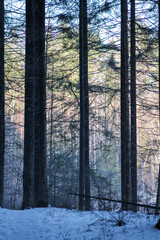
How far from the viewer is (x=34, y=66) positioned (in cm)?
909

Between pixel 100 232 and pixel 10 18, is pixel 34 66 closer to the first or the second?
pixel 10 18

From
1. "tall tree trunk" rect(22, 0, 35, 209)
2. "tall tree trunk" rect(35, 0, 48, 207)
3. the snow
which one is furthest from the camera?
"tall tree trunk" rect(22, 0, 35, 209)

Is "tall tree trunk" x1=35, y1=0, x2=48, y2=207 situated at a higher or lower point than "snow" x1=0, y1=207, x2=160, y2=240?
higher

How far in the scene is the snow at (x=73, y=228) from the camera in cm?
474

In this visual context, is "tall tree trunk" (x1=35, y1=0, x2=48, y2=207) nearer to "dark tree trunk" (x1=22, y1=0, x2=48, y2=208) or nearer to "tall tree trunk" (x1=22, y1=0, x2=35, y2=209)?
"dark tree trunk" (x1=22, y1=0, x2=48, y2=208)

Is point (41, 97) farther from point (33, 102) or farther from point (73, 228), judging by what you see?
point (73, 228)

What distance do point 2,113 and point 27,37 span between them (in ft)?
11.3

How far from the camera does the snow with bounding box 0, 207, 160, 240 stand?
4738 mm

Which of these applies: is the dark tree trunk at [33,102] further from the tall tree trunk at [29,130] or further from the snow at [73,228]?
the snow at [73,228]

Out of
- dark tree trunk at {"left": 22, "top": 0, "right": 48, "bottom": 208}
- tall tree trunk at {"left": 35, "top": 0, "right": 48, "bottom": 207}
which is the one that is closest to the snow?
tall tree trunk at {"left": 35, "top": 0, "right": 48, "bottom": 207}

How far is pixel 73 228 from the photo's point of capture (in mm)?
5621

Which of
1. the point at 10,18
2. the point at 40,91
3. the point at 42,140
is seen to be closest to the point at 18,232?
the point at 42,140

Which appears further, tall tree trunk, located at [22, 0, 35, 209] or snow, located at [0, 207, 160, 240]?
tall tree trunk, located at [22, 0, 35, 209]

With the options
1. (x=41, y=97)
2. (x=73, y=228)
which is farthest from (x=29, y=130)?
(x=73, y=228)
